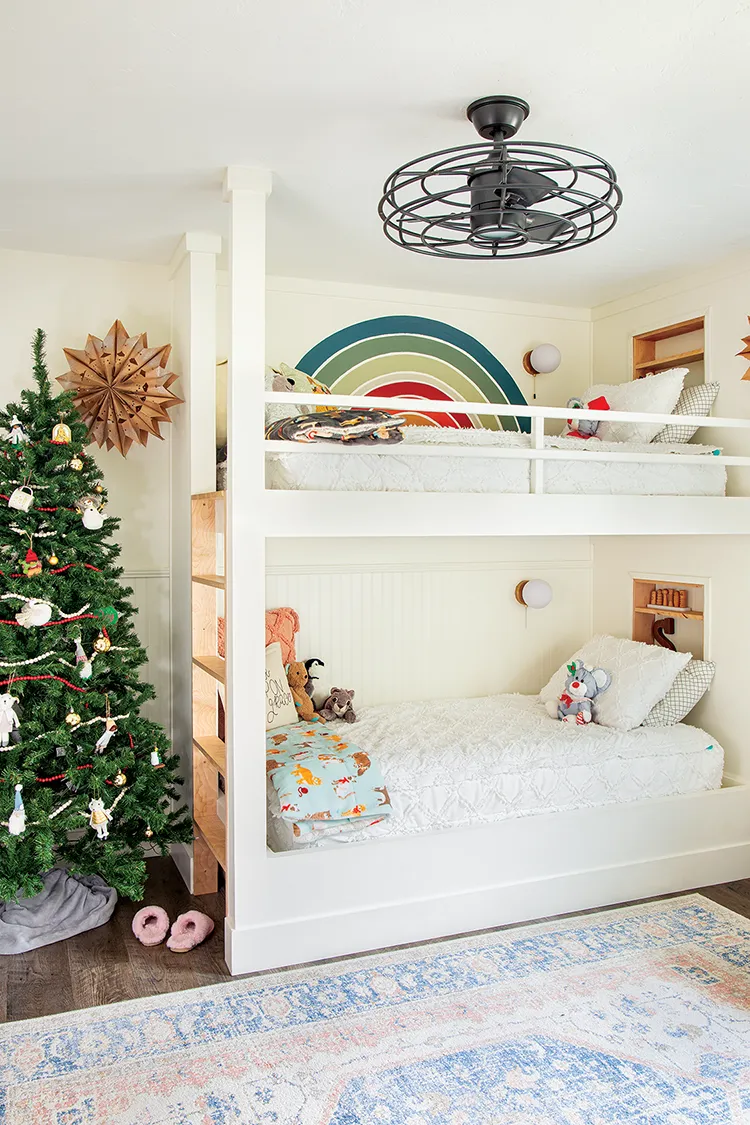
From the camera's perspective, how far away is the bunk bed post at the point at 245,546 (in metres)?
2.71

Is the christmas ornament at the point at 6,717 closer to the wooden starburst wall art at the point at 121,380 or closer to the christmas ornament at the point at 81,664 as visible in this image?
the christmas ornament at the point at 81,664

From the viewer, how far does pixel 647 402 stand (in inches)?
147

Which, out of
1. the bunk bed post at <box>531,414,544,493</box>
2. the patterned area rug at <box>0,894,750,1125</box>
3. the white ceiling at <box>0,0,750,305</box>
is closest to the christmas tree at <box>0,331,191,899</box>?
the patterned area rug at <box>0,894,750,1125</box>

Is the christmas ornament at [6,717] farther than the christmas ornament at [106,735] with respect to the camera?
No

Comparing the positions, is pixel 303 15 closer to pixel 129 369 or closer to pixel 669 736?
pixel 129 369

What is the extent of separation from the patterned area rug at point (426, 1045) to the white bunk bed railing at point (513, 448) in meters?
1.63

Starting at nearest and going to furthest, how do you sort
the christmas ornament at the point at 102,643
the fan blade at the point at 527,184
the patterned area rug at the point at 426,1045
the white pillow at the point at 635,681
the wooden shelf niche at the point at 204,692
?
the patterned area rug at the point at 426,1045, the fan blade at the point at 527,184, the christmas ornament at the point at 102,643, the wooden shelf niche at the point at 204,692, the white pillow at the point at 635,681

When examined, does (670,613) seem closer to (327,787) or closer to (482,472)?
(482,472)

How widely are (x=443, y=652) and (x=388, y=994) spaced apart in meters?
1.87

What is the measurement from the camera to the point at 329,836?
116 inches

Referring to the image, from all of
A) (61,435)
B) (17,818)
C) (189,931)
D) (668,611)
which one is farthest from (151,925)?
(668,611)

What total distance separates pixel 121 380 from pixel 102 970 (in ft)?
6.91

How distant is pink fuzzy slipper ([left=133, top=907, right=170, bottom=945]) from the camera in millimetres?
2984

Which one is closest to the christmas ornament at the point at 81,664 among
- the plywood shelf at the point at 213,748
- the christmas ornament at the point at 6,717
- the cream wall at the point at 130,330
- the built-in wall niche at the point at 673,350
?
the christmas ornament at the point at 6,717
